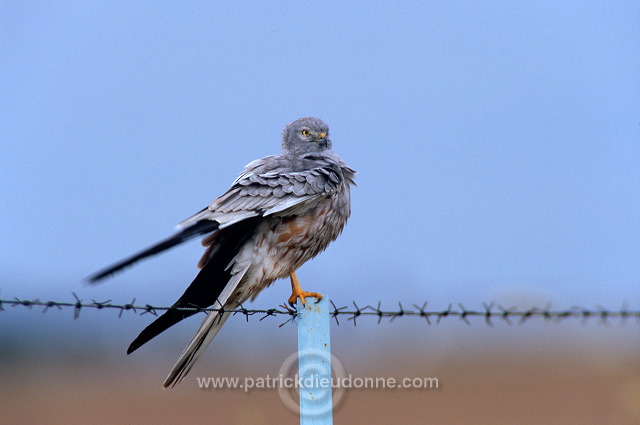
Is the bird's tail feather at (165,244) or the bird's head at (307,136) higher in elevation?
the bird's head at (307,136)

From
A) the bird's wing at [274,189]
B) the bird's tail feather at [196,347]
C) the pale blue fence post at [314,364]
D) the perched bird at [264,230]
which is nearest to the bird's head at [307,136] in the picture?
the perched bird at [264,230]

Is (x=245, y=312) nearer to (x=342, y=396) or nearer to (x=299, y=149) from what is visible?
(x=342, y=396)

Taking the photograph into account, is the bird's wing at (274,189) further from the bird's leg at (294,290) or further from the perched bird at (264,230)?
the bird's leg at (294,290)

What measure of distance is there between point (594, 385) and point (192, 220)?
27.5 ft

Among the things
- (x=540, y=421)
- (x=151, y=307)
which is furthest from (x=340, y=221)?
(x=540, y=421)

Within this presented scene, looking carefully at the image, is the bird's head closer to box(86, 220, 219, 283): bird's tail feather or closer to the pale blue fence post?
box(86, 220, 219, 283): bird's tail feather

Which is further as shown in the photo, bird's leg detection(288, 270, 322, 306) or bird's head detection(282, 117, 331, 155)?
bird's head detection(282, 117, 331, 155)

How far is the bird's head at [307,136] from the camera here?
20.1ft

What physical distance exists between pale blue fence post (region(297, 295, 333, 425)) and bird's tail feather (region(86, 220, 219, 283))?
2.20 feet

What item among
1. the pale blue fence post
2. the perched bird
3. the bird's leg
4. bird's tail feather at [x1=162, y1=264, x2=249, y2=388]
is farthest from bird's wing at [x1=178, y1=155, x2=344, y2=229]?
the pale blue fence post

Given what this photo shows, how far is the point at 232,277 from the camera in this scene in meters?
5.17

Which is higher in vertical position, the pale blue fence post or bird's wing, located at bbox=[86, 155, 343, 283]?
bird's wing, located at bbox=[86, 155, 343, 283]

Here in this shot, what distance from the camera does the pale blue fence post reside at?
143 inches

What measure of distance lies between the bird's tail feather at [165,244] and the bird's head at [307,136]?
182 centimetres
